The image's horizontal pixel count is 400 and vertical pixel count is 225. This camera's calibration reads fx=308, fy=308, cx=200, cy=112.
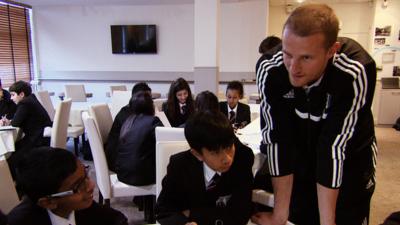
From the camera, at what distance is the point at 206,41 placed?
4.45 metres

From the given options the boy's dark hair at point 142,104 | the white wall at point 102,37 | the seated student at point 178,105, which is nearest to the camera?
the boy's dark hair at point 142,104

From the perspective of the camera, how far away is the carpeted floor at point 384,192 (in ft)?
8.57

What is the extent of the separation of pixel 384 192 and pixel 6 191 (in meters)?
3.31

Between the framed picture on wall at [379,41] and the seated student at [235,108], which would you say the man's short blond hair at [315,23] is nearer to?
the seated student at [235,108]

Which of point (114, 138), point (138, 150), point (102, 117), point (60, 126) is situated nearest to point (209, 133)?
point (138, 150)

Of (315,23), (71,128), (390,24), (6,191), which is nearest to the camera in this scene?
(315,23)

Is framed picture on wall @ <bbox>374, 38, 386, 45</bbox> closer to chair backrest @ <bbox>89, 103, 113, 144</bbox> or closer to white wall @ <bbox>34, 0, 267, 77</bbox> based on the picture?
white wall @ <bbox>34, 0, 267, 77</bbox>

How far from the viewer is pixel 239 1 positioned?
664 cm

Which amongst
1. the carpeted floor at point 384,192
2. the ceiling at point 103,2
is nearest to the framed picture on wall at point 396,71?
the carpeted floor at point 384,192

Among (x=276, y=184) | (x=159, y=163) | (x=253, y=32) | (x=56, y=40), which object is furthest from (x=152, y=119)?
(x=56, y=40)

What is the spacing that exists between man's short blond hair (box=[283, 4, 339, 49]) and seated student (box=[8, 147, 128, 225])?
0.84 meters

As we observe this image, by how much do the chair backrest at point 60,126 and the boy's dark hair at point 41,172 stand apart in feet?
6.84

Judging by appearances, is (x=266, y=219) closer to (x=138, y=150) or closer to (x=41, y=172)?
(x=41, y=172)

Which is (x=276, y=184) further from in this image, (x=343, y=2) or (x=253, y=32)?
(x=343, y=2)
